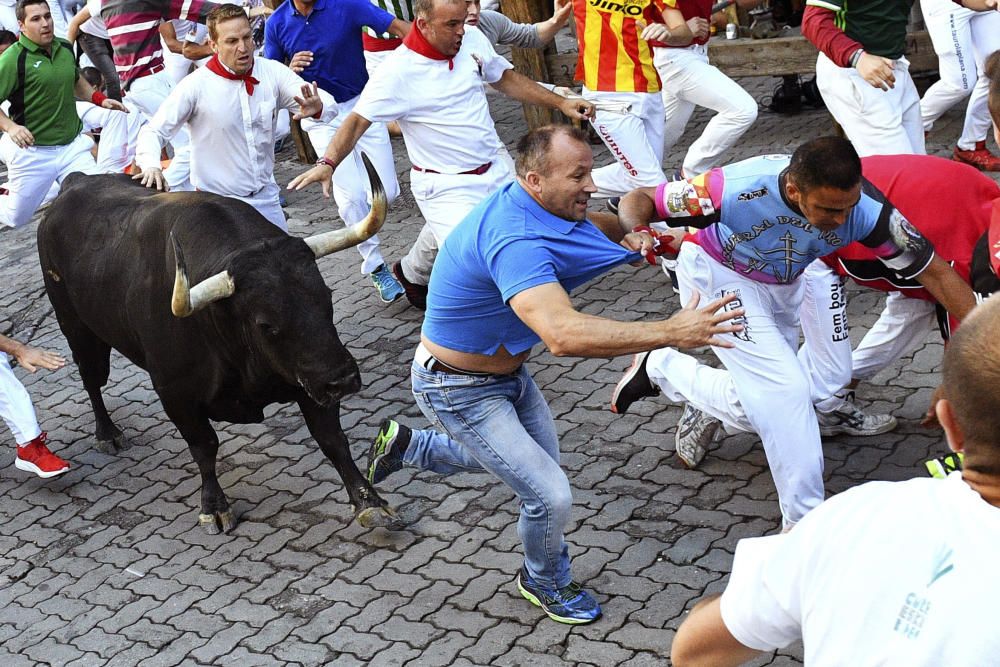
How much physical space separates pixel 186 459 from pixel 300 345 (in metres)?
1.89

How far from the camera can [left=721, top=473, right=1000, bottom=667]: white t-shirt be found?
1.82 m

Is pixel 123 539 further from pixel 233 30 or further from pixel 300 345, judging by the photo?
pixel 233 30

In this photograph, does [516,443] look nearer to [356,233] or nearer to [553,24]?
[356,233]

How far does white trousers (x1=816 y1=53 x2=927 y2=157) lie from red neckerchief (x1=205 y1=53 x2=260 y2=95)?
11.4 feet

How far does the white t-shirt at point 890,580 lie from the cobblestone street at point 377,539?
2583 mm

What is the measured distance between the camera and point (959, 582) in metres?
1.84

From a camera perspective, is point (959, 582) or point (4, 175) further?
point (4, 175)

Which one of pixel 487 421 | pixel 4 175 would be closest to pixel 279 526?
pixel 487 421

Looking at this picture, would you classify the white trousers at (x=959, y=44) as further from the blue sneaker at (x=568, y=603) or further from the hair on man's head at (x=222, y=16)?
the blue sneaker at (x=568, y=603)

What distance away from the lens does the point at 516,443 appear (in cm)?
462

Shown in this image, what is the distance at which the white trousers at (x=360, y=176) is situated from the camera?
8.47m

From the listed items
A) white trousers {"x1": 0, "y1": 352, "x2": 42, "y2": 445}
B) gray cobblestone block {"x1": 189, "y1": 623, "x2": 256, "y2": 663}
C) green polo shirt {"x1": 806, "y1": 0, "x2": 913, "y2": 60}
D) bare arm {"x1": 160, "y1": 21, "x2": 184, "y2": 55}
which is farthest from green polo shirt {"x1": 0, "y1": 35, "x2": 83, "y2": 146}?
green polo shirt {"x1": 806, "y1": 0, "x2": 913, "y2": 60}

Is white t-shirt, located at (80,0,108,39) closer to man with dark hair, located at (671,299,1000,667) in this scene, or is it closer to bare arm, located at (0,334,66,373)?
bare arm, located at (0,334,66,373)

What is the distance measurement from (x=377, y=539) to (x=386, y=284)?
298cm
